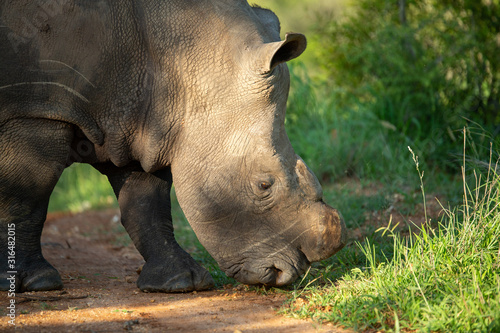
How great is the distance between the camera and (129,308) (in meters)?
3.67

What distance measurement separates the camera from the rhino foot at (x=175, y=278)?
13.5ft

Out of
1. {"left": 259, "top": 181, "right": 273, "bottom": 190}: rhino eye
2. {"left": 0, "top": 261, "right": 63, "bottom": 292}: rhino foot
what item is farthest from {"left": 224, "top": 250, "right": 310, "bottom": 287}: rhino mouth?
{"left": 0, "top": 261, "right": 63, "bottom": 292}: rhino foot

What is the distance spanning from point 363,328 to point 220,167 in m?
1.32

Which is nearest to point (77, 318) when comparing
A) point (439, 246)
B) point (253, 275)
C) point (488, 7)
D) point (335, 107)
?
point (253, 275)

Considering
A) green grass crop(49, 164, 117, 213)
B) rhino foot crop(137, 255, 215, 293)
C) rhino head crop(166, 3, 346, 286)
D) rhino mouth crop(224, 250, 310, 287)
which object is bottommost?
green grass crop(49, 164, 117, 213)

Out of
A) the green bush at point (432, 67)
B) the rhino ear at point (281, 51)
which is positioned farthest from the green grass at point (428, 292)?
the green bush at point (432, 67)

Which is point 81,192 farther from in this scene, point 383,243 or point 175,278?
point 383,243

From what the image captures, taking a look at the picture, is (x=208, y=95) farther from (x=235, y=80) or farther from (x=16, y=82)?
(x=16, y=82)

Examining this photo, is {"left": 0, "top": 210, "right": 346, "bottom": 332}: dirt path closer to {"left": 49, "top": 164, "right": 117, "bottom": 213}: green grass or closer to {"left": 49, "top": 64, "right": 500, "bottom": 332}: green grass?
{"left": 49, "top": 64, "right": 500, "bottom": 332}: green grass

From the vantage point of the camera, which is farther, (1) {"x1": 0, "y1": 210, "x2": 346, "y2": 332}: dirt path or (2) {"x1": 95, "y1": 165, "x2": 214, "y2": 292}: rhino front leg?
(2) {"x1": 95, "y1": 165, "x2": 214, "y2": 292}: rhino front leg

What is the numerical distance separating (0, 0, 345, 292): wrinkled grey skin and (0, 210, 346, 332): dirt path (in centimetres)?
22

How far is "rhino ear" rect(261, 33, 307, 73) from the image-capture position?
142 inches

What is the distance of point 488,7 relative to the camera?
7.11 meters

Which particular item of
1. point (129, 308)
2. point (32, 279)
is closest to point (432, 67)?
point (129, 308)
